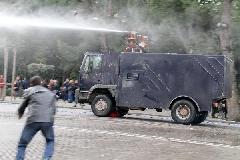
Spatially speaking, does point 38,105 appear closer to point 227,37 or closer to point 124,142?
point 124,142

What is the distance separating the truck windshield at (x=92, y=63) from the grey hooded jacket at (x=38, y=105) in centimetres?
1220

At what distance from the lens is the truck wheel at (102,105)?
2144cm

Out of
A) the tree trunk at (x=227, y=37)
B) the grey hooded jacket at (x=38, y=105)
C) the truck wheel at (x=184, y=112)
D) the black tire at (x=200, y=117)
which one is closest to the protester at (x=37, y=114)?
the grey hooded jacket at (x=38, y=105)

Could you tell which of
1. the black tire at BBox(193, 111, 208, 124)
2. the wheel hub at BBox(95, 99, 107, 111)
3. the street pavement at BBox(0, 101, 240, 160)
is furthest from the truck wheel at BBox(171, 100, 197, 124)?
the wheel hub at BBox(95, 99, 107, 111)

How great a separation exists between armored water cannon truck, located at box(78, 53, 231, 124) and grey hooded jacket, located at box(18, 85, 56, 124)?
1122cm

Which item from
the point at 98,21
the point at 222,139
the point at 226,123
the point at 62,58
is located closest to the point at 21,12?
the point at 98,21

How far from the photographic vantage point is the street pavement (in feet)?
37.1

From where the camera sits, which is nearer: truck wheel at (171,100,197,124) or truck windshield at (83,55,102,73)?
truck wheel at (171,100,197,124)

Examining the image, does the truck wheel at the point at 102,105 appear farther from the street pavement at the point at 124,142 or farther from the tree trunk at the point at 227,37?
the tree trunk at the point at 227,37

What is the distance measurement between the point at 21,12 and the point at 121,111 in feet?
41.7

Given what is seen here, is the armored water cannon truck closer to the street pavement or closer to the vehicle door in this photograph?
the vehicle door

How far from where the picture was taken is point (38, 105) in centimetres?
932

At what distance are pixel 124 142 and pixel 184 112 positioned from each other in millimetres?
7088

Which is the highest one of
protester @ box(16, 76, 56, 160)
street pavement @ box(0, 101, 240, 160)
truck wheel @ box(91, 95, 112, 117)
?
truck wheel @ box(91, 95, 112, 117)
